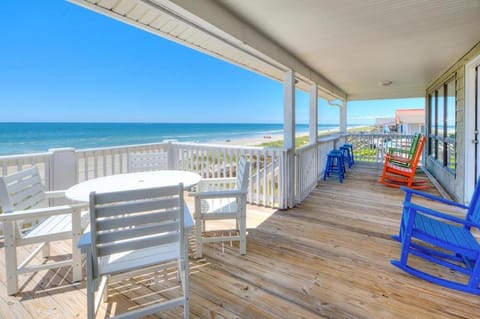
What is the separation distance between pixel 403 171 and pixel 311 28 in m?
3.86

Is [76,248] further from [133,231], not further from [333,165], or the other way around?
[333,165]

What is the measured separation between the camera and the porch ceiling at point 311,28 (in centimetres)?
223

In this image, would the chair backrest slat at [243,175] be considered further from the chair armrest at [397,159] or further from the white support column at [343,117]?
the white support column at [343,117]

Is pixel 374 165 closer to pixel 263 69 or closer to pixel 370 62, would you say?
pixel 370 62

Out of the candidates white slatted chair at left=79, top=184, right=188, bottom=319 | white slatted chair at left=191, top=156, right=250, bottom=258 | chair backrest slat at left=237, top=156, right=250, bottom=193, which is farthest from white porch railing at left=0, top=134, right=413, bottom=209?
white slatted chair at left=79, top=184, right=188, bottom=319

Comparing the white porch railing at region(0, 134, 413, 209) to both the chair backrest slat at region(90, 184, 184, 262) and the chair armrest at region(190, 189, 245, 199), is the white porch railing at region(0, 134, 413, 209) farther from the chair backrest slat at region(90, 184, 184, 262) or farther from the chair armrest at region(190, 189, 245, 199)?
the chair backrest slat at region(90, 184, 184, 262)

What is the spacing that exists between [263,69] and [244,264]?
3098 millimetres

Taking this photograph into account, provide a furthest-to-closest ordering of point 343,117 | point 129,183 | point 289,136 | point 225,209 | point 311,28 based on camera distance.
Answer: point 343,117
point 289,136
point 311,28
point 225,209
point 129,183

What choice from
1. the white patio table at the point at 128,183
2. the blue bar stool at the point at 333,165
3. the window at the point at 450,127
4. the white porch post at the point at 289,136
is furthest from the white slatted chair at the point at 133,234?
the window at the point at 450,127

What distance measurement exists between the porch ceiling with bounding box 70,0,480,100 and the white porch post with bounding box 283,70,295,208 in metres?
0.27

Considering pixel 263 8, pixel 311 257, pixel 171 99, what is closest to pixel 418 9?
pixel 263 8

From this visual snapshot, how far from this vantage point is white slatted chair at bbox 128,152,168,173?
3.01 metres

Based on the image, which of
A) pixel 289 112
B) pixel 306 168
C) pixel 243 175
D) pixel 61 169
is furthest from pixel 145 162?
pixel 306 168

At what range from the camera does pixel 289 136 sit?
154 inches
